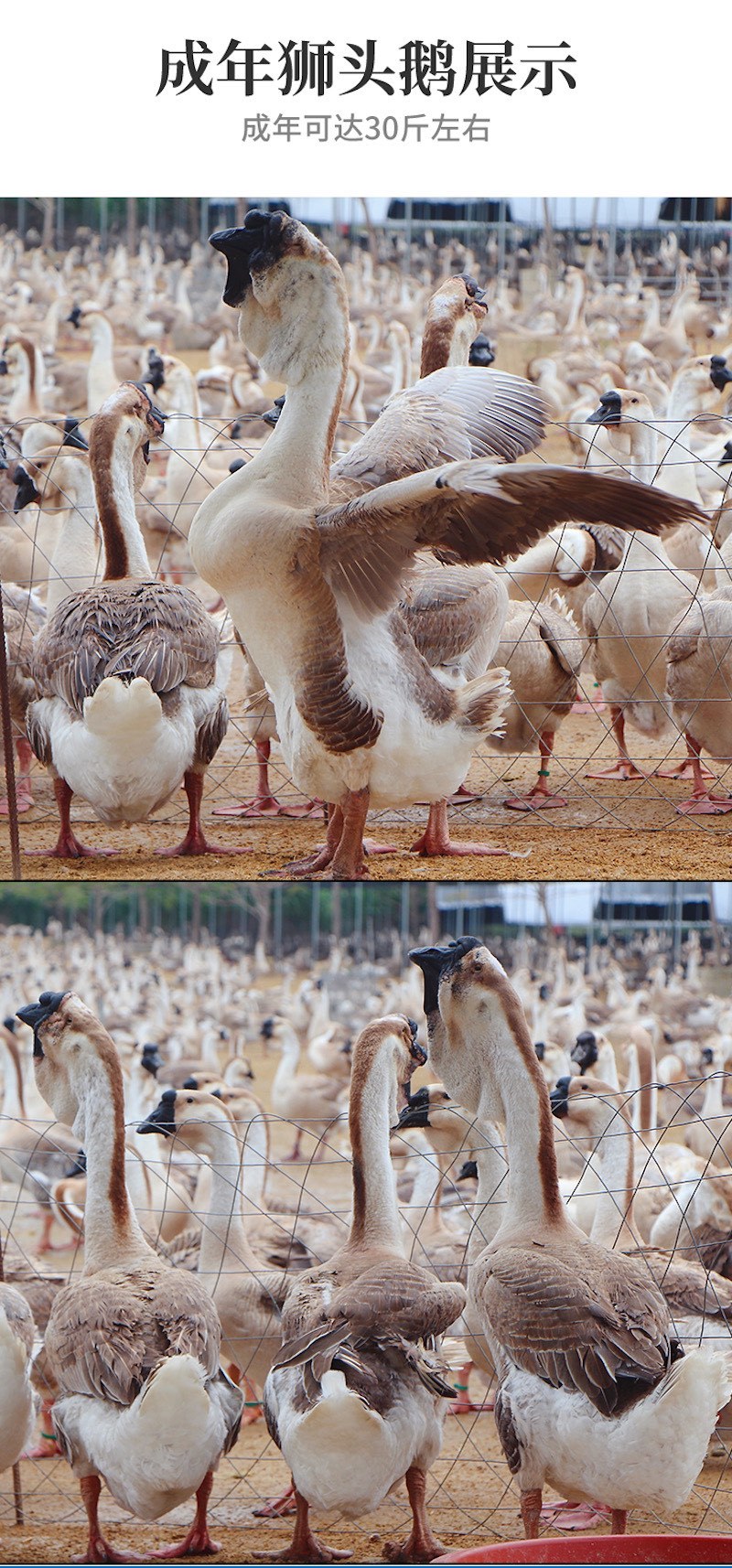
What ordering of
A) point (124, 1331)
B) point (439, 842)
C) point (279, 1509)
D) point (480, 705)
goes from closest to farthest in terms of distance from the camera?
1. point (124, 1331)
2. point (480, 705)
3. point (279, 1509)
4. point (439, 842)

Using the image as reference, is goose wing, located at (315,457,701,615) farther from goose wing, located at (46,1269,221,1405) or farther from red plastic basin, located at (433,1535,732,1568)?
red plastic basin, located at (433,1535,732,1568)

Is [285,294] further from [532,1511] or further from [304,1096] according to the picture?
[304,1096]

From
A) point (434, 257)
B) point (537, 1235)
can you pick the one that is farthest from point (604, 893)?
point (434, 257)

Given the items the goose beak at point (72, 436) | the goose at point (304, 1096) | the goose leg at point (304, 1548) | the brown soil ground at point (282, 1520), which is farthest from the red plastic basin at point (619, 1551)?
the goose at point (304, 1096)

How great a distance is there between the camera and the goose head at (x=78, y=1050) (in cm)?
353

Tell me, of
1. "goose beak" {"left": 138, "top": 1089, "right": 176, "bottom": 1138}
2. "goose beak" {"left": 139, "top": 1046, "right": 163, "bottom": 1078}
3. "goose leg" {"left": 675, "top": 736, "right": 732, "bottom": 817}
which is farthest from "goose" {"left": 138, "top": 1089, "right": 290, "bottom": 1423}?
"goose beak" {"left": 139, "top": 1046, "right": 163, "bottom": 1078}

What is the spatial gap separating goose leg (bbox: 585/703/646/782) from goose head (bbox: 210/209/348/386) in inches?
73.8


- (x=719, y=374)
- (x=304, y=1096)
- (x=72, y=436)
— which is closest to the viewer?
(x=72, y=436)

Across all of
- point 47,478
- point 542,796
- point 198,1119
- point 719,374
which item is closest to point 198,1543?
point 198,1119

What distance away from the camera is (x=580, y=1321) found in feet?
9.79

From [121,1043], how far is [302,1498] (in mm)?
4733

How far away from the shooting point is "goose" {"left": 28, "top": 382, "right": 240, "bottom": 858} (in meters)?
3.64

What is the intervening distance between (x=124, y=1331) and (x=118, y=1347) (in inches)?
1.7

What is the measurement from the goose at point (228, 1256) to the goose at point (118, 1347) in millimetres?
512
